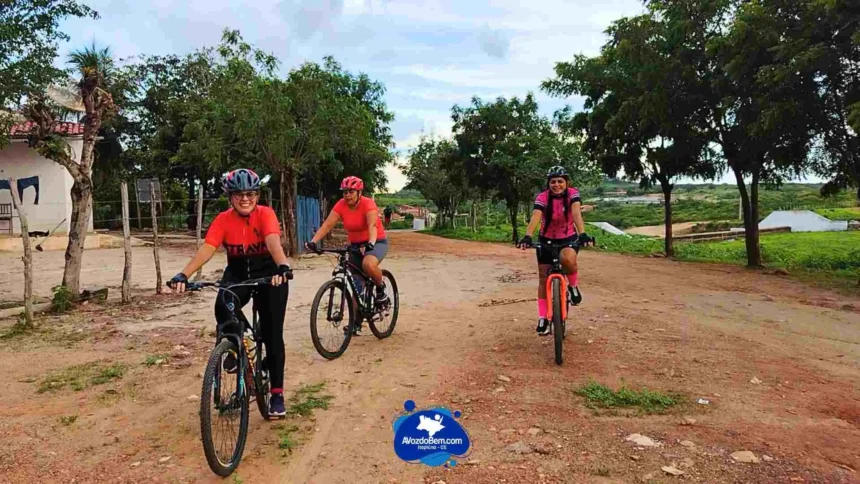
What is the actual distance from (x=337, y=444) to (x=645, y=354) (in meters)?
3.31

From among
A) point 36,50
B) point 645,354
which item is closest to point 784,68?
point 645,354

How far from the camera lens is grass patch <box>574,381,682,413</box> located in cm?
439

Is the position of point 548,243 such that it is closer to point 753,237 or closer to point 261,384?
point 261,384

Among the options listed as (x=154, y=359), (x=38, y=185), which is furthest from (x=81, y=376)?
(x=38, y=185)

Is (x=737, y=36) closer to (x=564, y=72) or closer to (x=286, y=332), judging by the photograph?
(x=564, y=72)

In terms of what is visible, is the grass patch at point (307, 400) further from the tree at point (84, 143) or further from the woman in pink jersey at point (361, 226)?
the tree at point (84, 143)

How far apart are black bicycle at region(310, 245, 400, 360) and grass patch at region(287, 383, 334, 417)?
780mm

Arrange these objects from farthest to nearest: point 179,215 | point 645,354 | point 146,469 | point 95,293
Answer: point 179,215, point 95,293, point 645,354, point 146,469

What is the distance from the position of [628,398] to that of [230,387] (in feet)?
9.11

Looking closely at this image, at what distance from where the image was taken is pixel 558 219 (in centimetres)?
595

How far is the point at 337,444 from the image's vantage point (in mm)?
3863

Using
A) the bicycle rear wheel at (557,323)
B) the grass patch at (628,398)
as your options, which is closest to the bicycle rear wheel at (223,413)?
the grass patch at (628,398)

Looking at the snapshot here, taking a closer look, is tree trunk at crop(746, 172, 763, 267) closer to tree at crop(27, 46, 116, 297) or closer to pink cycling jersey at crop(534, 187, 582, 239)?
pink cycling jersey at crop(534, 187, 582, 239)

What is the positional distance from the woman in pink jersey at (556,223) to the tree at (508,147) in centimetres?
1899
